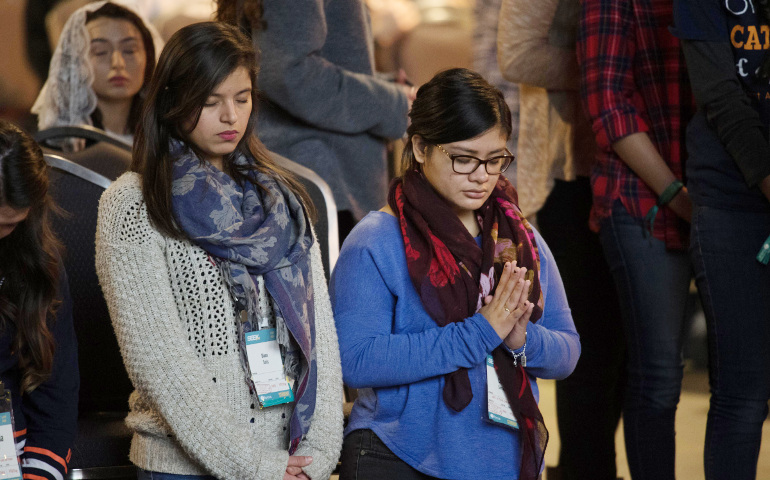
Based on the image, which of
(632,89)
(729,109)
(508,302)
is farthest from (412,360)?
(632,89)

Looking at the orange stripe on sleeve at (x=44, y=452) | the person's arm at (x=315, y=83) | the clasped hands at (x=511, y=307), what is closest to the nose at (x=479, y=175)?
the clasped hands at (x=511, y=307)

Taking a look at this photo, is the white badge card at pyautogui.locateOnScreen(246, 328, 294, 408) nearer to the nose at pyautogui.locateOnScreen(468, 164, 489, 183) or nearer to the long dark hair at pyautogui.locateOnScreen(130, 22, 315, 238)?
the long dark hair at pyautogui.locateOnScreen(130, 22, 315, 238)

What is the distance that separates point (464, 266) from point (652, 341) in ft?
1.96

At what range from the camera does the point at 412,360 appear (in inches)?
61.1

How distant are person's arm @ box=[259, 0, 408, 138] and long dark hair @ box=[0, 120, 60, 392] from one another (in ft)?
2.46

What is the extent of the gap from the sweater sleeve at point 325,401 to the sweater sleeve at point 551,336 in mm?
371

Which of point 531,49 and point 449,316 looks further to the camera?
point 531,49

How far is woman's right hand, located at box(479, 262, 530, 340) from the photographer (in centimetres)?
154

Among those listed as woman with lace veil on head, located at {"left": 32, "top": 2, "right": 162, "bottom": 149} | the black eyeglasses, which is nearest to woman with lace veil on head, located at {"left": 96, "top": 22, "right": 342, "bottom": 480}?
the black eyeglasses

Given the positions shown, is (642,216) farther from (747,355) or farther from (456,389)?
(456,389)

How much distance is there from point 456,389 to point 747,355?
0.67 meters

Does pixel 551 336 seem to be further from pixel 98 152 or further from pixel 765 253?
pixel 98 152

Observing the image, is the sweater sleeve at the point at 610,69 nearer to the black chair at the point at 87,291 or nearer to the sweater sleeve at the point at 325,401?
the sweater sleeve at the point at 325,401

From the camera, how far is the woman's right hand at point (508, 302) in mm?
1541
